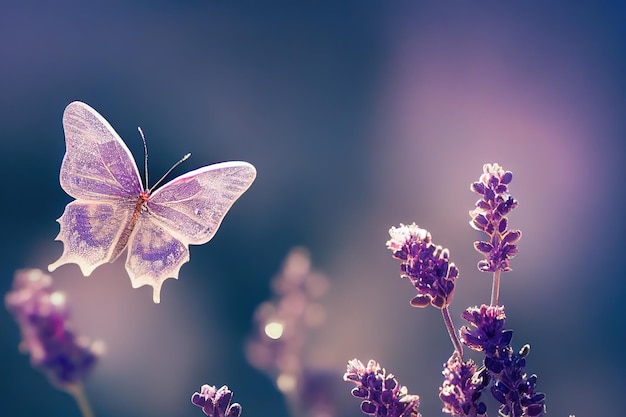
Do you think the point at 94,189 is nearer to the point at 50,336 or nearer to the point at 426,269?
the point at 50,336

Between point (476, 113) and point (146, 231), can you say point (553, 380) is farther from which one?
point (146, 231)

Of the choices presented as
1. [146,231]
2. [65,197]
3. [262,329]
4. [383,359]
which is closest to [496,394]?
[262,329]

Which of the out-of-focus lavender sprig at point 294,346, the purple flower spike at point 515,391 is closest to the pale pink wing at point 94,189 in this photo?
the out-of-focus lavender sprig at point 294,346

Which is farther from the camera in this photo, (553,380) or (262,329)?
(553,380)

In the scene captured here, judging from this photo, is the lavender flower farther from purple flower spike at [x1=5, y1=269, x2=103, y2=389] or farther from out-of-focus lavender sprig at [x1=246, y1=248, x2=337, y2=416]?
purple flower spike at [x1=5, y1=269, x2=103, y2=389]

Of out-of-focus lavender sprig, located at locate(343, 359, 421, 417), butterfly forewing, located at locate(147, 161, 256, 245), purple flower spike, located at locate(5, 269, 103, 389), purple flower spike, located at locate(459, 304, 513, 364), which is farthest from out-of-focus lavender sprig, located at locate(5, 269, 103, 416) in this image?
purple flower spike, located at locate(459, 304, 513, 364)

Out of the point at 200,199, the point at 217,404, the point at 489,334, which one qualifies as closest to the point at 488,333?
the point at 489,334
